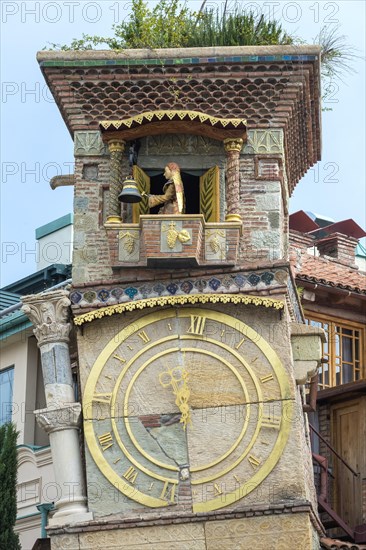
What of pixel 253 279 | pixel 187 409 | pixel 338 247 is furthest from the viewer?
pixel 338 247

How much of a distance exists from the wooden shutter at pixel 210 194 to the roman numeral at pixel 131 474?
11.9 ft

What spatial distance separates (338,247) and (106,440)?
11.6 meters

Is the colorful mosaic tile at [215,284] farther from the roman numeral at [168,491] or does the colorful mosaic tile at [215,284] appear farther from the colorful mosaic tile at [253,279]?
the roman numeral at [168,491]

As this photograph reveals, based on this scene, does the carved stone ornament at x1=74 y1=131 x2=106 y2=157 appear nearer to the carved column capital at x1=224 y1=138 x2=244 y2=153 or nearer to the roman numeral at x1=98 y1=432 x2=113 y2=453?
the carved column capital at x1=224 y1=138 x2=244 y2=153

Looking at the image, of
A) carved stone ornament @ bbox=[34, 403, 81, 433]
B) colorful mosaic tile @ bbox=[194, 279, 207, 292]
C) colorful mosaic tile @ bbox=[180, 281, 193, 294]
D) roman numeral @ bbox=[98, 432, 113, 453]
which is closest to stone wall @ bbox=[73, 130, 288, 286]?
colorful mosaic tile @ bbox=[194, 279, 207, 292]

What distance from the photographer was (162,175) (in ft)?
99.9

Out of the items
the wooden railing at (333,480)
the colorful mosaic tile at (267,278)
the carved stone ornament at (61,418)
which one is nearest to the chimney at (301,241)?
the wooden railing at (333,480)

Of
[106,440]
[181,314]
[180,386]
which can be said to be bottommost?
[106,440]

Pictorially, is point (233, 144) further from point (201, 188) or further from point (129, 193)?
point (129, 193)

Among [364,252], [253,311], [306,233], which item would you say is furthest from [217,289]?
[364,252]

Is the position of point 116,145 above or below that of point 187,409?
above

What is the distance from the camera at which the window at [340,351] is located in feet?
120

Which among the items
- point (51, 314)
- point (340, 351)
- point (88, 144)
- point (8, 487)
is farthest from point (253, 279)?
Result: point (340, 351)

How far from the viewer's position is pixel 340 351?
36.9 meters
